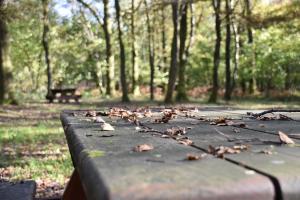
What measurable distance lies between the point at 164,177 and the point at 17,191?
2.86m

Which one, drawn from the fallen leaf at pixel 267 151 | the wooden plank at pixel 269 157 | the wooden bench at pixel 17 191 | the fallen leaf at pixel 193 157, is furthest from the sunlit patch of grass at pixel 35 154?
the fallen leaf at pixel 193 157

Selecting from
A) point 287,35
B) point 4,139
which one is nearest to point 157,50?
point 287,35

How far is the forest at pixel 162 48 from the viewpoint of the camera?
995 inches

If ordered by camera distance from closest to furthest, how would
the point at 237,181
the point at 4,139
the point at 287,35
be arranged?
the point at 237,181
the point at 4,139
the point at 287,35

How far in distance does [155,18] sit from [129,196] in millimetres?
42324

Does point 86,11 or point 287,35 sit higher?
point 86,11

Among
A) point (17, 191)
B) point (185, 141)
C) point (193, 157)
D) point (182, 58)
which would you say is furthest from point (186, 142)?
point (182, 58)

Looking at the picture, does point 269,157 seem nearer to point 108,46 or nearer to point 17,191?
point 17,191

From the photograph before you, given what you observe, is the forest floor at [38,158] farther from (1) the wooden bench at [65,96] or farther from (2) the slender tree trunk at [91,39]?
(2) the slender tree trunk at [91,39]

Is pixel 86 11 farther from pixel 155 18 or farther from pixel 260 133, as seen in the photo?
pixel 260 133

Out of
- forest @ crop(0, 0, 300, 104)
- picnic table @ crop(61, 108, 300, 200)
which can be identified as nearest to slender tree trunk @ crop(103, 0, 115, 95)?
forest @ crop(0, 0, 300, 104)

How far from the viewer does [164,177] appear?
113 centimetres

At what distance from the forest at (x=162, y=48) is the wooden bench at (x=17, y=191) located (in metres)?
16.8

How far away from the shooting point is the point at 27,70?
6341 cm
